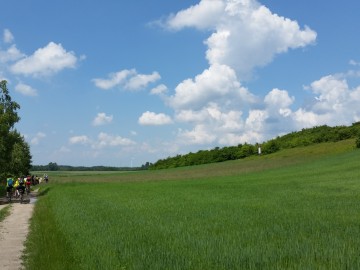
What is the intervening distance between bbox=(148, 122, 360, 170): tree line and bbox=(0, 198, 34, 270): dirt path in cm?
9529

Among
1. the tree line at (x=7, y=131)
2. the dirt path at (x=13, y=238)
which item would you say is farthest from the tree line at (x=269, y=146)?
the dirt path at (x=13, y=238)

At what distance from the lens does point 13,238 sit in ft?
46.8

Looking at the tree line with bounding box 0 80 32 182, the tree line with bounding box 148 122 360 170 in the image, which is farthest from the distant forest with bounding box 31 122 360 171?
the tree line with bounding box 0 80 32 182

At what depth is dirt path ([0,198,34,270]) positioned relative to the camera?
1055 cm

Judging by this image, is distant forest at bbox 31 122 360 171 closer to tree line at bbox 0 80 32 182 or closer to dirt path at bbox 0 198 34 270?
tree line at bbox 0 80 32 182

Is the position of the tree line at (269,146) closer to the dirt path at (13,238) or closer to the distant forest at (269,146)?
the distant forest at (269,146)

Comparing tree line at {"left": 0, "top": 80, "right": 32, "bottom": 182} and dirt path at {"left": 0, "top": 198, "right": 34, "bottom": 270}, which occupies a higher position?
tree line at {"left": 0, "top": 80, "right": 32, "bottom": 182}

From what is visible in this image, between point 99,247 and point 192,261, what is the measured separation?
9.74ft

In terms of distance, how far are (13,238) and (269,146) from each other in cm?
11067

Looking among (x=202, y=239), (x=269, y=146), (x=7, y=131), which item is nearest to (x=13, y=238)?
(x=202, y=239)

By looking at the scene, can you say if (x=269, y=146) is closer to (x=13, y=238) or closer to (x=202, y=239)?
(x=13, y=238)

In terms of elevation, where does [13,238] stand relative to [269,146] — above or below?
below

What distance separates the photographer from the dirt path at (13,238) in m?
10.5

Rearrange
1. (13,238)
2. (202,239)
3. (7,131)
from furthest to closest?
(7,131), (13,238), (202,239)
